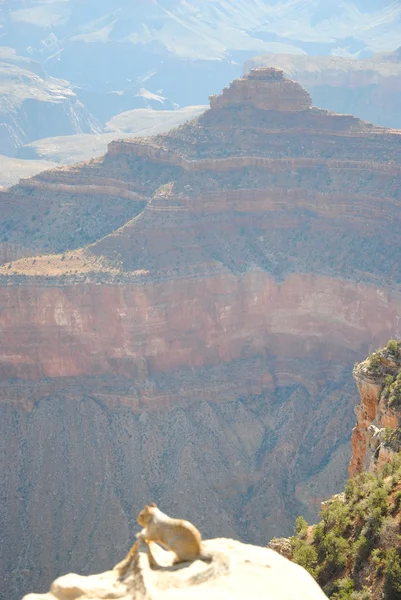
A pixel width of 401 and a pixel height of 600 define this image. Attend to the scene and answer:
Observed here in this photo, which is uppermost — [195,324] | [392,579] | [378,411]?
[392,579]

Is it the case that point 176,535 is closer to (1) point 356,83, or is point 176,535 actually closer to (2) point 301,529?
(2) point 301,529

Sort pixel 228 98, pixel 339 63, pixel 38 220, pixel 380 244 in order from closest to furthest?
pixel 380 244, pixel 38 220, pixel 228 98, pixel 339 63

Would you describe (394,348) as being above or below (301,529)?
above

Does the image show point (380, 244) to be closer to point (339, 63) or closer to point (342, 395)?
point (342, 395)

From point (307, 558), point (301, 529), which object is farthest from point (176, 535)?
point (301, 529)

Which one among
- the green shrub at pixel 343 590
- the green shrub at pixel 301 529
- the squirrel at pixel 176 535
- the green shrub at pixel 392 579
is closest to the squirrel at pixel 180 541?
the squirrel at pixel 176 535

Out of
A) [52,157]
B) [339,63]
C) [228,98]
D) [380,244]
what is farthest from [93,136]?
[380,244]

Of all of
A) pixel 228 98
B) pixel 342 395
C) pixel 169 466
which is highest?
pixel 228 98
